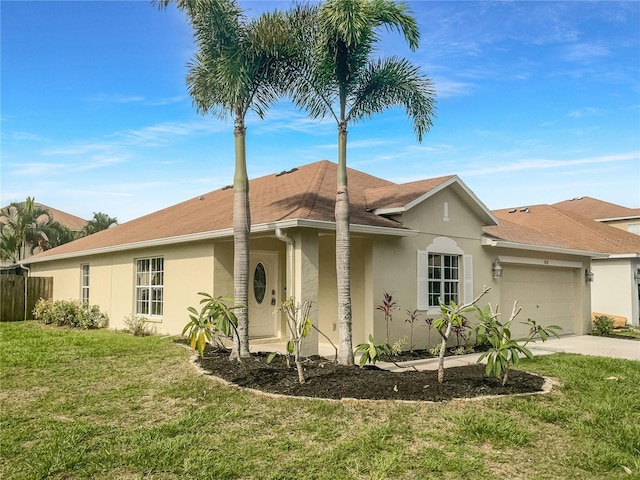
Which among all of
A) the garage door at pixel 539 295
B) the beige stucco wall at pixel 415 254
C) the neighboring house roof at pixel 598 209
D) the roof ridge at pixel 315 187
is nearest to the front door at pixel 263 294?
the roof ridge at pixel 315 187

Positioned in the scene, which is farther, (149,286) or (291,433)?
(149,286)

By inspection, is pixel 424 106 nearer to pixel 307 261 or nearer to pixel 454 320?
pixel 307 261

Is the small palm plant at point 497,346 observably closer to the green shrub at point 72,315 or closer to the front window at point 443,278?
the front window at point 443,278

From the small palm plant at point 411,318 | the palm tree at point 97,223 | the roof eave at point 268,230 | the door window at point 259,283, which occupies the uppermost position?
the palm tree at point 97,223

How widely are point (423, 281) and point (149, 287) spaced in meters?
7.71

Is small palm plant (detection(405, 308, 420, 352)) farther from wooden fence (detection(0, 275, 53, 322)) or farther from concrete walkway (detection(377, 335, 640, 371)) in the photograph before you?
wooden fence (detection(0, 275, 53, 322))

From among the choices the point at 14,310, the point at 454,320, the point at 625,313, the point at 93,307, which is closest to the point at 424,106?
the point at 454,320

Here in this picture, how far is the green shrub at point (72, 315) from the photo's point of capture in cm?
1611

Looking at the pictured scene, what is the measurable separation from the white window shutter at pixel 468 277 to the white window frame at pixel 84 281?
42.9 ft

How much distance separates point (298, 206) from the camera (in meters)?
10.9

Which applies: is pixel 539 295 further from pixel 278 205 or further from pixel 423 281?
pixel 278 205

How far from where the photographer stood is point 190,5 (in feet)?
30.2

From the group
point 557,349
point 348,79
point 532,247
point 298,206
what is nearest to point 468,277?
point 557,349

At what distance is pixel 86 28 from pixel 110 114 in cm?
275
